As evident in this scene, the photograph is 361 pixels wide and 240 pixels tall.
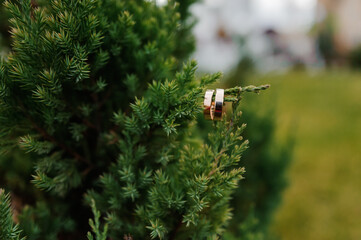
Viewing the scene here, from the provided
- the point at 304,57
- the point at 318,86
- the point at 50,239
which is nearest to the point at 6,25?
the point at 50,239

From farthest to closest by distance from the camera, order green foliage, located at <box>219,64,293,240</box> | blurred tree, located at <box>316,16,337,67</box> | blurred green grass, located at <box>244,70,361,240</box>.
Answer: blurred tree, located at <box>316,16,337,67</box> → blurred green grass, located at <box>244,70,361,240</box> → green foliage, located at <box>219,64,293,240</box>

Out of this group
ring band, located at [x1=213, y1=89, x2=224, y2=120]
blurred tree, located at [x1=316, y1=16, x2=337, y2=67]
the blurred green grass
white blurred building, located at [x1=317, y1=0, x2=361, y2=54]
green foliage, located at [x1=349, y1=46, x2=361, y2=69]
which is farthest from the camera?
white blurred building, located at [x1=317, y1=0, x2=361, y2=54]

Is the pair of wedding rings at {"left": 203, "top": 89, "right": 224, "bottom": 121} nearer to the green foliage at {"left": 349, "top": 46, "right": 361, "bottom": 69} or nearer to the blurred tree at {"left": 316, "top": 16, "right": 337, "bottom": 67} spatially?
the green foliage at {"left": 349, "top": 46, "right": 361, "bottom": 69}

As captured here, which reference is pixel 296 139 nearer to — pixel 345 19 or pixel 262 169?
pixel 262 169

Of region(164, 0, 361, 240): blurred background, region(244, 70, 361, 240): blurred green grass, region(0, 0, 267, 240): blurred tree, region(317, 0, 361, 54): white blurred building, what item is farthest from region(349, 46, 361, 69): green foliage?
region(0, 0, 267, 240): blurred tree

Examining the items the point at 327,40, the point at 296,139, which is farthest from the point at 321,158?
the point at 327,40

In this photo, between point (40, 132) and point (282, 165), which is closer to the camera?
point (40, 132)

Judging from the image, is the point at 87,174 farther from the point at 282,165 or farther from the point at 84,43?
the point at 282,165
